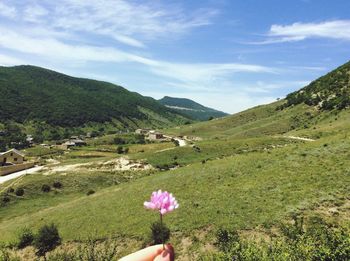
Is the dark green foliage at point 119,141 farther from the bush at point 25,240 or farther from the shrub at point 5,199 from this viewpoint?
the bush at point 25,240

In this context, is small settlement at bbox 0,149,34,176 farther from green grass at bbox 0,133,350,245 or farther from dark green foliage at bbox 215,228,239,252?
dark green foliage at bbox 215,228,239,252

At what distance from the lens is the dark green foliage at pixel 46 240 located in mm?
37719

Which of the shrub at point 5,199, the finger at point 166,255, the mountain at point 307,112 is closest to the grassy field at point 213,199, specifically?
the shrub at point 5,199

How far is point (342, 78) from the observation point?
138 metres

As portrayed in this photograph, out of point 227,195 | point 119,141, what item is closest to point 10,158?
point 119,141

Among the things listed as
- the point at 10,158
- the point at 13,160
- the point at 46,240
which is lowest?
the point at 13,160

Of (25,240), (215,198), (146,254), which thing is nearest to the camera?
(146,254)

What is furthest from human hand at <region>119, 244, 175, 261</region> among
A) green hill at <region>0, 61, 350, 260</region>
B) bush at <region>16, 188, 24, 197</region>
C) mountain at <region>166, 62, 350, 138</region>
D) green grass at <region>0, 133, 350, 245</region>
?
mountain at <region>166, 62, 350, 138</region>

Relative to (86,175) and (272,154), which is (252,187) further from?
(86,175)

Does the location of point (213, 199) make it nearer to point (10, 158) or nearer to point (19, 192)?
point (19, 192)

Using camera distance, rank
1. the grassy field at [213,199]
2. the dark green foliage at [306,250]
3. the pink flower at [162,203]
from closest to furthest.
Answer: the pink flower at [162,203] → the dark green foliage at [306,250] → the grassy field at [213,199]

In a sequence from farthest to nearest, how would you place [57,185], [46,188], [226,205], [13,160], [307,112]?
1. [307,112]
2. [13,160]
3. [57,185]
4. [46,188]
5. [226,205]

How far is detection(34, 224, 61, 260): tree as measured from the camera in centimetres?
3772

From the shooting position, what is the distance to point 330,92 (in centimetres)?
13412
